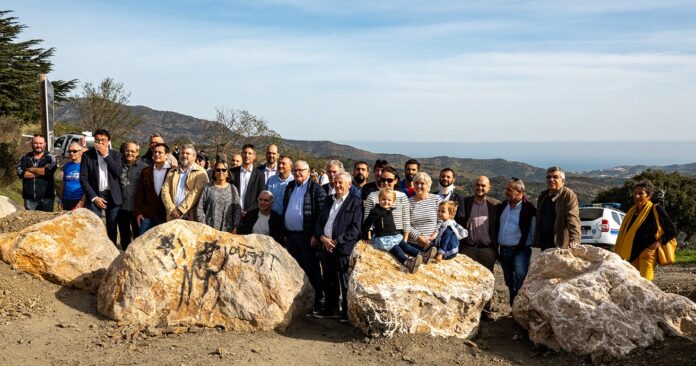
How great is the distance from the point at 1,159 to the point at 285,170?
1435 centimetres

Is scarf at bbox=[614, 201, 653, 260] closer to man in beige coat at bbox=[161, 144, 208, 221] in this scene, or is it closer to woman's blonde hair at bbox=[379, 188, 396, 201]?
woman's blonde hair at bbox=[379, 188, 396, 201]

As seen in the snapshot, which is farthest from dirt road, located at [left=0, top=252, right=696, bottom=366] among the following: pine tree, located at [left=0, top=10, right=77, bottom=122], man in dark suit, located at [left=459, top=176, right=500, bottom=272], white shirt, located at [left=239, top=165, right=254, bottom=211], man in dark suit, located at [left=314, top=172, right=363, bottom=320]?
pine tree, located at [left=0, top=10, right=77, bottom=122]

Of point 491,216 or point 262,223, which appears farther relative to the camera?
point 262,223

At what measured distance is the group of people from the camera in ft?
23.7

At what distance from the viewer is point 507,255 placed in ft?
25.6

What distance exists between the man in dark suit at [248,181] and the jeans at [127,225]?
1.75 meters

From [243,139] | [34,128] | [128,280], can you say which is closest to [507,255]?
[128,280]

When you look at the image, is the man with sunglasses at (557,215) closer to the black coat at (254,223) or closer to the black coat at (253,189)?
the black coat at (254,223)

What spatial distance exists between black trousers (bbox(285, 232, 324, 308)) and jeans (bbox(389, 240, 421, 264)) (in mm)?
1200

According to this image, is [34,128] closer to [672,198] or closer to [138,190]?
[138,190]

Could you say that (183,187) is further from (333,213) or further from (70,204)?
(70,204)

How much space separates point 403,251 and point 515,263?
5.44ft

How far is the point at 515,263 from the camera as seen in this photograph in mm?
7750

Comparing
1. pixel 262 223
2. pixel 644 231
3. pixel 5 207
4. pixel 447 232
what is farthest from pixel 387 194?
pixel 5 207
